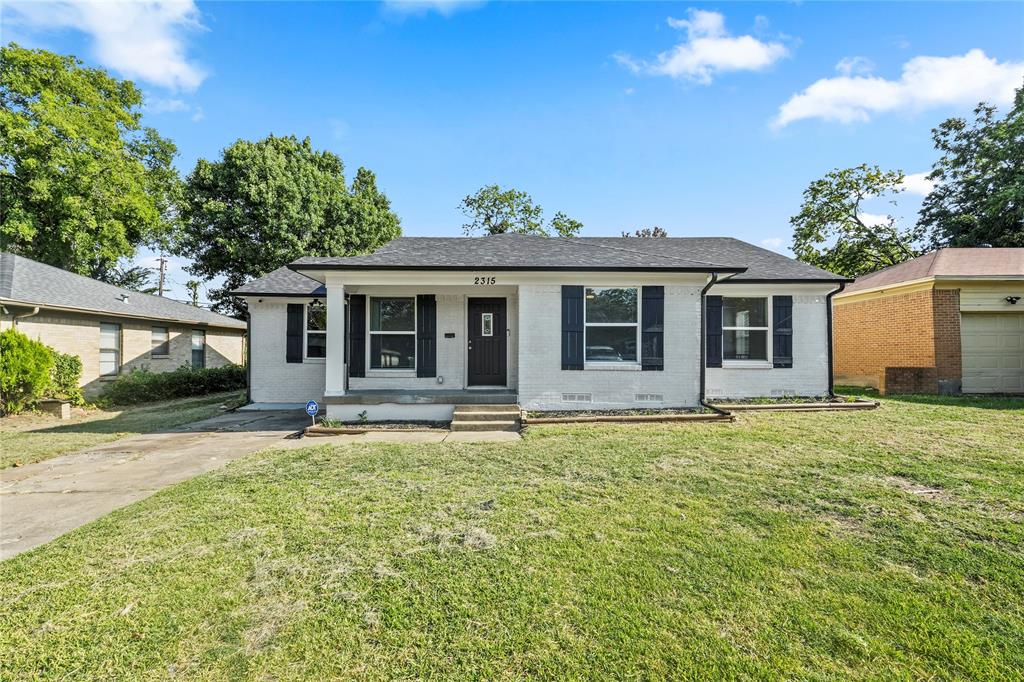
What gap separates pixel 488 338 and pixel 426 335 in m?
1.36

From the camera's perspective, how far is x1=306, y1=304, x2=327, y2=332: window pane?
1045 cm

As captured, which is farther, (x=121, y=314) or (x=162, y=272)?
(x=162, y=272)

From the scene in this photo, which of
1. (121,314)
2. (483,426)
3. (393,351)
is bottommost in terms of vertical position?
(483,426)

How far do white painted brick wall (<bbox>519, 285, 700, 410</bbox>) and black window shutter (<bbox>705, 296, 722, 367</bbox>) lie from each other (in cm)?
151

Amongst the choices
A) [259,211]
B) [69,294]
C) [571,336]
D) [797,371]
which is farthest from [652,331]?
[259,211]

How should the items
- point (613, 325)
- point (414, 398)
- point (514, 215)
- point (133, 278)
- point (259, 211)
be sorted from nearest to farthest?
point (414, 398) → point (613, 325) → point (259, 211) → point (514, 215) → point (133, 278)

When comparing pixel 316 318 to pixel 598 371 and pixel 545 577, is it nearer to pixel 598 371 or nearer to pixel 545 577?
pixel 598 371

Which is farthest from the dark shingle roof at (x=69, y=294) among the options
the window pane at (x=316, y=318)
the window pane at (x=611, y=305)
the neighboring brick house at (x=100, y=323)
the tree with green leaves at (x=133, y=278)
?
the tree with green leaves at (x=133, y=278)

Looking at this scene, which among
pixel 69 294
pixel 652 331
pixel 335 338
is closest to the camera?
pixel 335 338

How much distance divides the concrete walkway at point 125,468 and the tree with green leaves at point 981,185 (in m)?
22.8

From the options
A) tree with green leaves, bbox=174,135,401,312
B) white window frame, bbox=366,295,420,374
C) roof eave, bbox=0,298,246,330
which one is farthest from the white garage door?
roof eave, bbox=0,298,246,330

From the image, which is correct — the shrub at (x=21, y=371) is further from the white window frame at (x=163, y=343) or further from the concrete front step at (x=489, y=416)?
the concrete front step at (x=489, y=416)

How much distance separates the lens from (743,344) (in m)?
9.77

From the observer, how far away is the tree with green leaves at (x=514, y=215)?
26.9 meters
